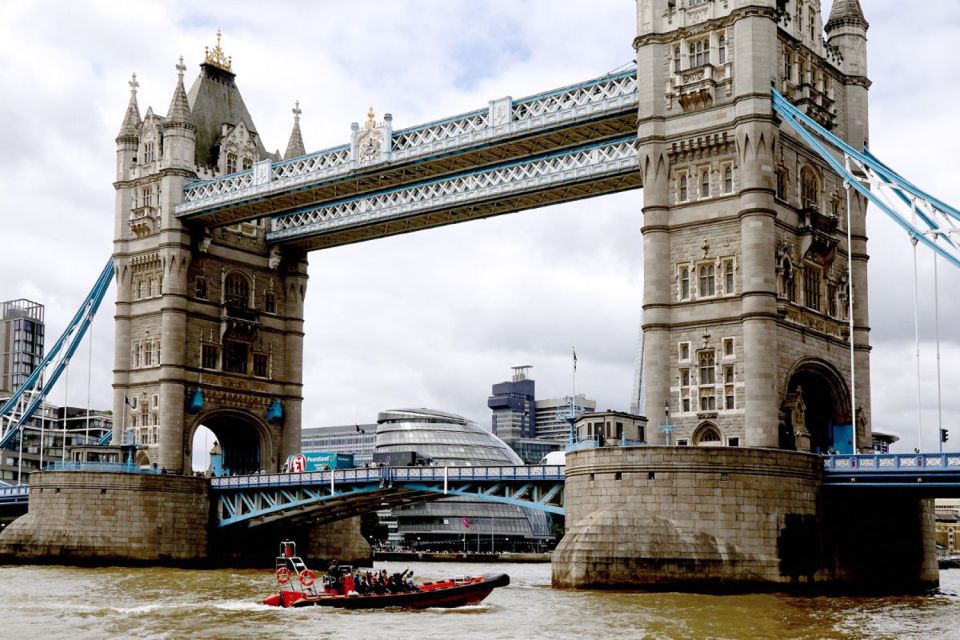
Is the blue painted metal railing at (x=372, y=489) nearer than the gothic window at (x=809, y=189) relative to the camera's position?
No

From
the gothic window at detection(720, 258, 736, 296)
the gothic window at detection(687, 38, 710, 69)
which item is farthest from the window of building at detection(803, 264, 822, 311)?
the gothic window at detection(687, 38, 710, 69)

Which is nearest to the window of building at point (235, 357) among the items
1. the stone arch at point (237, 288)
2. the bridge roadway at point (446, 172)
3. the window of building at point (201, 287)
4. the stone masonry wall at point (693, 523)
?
the stone arch at point (237, 288)

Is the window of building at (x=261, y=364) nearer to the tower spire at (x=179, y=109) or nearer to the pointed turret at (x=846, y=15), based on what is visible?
the tower spire at (x=179, y=109)

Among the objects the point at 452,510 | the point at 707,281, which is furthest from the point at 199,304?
the point at 452,510

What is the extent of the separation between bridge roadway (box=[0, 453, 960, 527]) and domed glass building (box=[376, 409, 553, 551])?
5882cm

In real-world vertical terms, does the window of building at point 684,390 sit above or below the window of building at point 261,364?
below

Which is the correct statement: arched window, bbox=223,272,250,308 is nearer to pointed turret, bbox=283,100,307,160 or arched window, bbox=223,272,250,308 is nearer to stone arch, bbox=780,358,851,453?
pointed turret, bbox=283,100,307,160

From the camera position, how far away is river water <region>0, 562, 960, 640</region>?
46.4 m

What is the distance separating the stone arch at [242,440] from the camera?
98.2 metres

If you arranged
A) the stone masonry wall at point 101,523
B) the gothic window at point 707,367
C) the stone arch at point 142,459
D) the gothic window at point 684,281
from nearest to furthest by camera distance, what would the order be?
the gothic window at point 707,367, the gothic window at point 684,281, the stone masonry wall at point 101,523, the stone arch at point 142,459

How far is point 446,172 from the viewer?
276 feet

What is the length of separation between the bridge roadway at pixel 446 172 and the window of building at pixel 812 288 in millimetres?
10844

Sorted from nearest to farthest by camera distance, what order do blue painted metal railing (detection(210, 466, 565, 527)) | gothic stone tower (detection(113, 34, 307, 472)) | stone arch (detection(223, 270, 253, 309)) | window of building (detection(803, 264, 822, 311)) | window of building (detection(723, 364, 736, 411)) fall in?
window of building (detection(723, 364, 736, 411)), window of building (detection(803, 264, 822, 311)), blue painted metal railing (detection(210, 466, 565, 527)), gothic stone tower (detection(113, 34, 307, 472)), stone arch (detection(223, 270, 253, 309))

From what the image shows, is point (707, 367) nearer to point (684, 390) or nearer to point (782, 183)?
point (684, 390)
